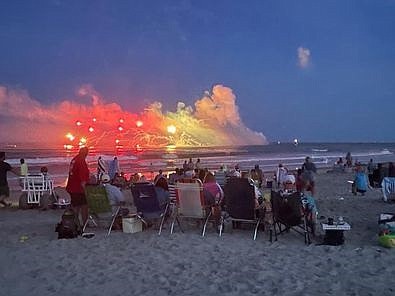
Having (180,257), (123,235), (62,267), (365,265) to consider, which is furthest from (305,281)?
(123,235)

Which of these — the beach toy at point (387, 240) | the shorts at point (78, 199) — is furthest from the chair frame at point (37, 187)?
the beach toy at point (387, 240)

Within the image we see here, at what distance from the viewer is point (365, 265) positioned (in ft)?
18.5

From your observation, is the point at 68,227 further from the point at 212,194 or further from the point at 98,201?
the point at 212,194

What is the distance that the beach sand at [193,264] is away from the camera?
194 inches

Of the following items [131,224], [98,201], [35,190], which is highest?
[98,201]

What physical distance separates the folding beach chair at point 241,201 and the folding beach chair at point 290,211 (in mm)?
462

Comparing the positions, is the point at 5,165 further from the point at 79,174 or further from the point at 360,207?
the point at 360,207

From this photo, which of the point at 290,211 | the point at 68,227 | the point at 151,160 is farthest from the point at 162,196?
the point at 151,160

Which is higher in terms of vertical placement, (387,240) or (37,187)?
(37,187)

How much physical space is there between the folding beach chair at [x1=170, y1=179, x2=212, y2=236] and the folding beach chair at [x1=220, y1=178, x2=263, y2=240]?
0.45 metres

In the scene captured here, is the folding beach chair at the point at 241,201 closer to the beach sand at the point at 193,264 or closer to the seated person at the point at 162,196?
the beach sand at the point at 193,264

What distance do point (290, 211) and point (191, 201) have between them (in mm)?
1877

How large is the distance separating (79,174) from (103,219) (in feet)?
4.38

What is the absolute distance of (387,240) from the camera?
6523 mm
